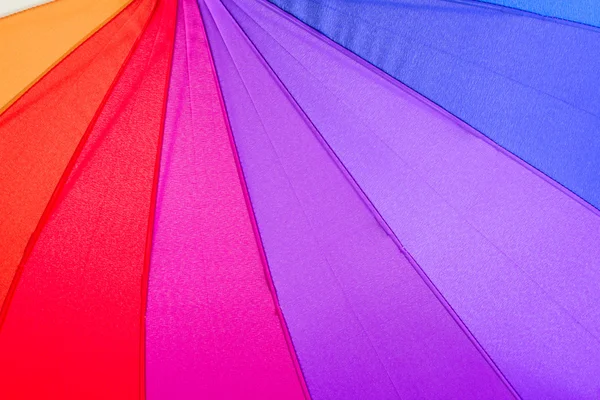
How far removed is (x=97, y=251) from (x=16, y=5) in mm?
755

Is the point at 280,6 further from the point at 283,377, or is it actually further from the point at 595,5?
the point at 283,377

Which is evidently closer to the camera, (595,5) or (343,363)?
(595,5)

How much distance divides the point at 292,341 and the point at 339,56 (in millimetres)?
871

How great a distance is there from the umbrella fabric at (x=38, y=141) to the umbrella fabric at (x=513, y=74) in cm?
88

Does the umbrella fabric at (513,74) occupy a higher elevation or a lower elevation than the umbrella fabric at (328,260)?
higher

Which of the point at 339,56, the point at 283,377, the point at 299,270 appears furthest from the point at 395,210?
the point at 283,377

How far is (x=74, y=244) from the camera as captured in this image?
6.47 ft

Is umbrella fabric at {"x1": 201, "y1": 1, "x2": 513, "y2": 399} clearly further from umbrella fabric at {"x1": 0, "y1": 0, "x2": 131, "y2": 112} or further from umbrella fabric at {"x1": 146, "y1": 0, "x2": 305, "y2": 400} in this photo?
umbrella fabric at {"x1": 0, "y1": 0, "x2": 131, "y2": 112}

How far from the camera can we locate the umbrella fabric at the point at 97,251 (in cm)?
196

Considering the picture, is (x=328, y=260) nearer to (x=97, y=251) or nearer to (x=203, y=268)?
(x=203, y=268)

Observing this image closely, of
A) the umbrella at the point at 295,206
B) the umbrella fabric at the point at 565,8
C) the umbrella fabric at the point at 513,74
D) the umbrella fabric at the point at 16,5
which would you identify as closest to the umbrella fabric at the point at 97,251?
the umbrella at the point at 295,206

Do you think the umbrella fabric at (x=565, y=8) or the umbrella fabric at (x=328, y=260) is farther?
the umbrella fabric at (x=328, y=260)

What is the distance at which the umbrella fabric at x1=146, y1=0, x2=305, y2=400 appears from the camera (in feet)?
6.53

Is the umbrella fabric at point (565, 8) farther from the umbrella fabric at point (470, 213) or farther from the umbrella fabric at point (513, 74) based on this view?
the umbrella fabric at point (470, 213)
